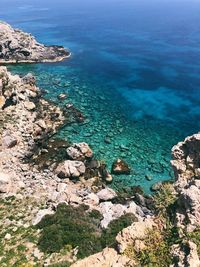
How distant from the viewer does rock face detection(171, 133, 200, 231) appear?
73.4 ft

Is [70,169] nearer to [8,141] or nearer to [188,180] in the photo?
[8,141]

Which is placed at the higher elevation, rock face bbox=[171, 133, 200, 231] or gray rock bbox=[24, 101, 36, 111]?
rock face bbox=[171, 133, 200, 231]

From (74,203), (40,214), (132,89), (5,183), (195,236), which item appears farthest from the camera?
(132,89)

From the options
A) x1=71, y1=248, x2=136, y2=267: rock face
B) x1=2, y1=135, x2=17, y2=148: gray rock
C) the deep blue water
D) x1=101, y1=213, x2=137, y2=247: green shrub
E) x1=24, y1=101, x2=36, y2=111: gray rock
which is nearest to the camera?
x1=71, y1=248, x2=136, y2=267: rock face

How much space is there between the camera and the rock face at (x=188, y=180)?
2236cm

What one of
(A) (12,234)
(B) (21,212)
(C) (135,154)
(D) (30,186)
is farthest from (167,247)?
(C) (135,154)

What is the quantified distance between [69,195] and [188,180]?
1806 cm

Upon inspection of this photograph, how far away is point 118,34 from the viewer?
16188 cm

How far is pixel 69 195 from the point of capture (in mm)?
43406

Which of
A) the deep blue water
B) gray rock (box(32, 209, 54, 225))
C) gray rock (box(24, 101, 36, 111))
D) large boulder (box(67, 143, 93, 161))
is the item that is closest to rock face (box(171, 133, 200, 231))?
gray rock (box(32, 209, 54, 225))

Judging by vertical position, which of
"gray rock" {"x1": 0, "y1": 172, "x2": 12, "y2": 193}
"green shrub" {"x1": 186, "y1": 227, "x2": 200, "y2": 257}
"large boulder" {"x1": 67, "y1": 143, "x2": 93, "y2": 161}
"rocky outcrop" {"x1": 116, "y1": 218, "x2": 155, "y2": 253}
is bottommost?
"large boulder" {"x1": 67, "y1": 143, "x2": 93, "y2": 161}

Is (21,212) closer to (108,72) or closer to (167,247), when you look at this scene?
(167,247)

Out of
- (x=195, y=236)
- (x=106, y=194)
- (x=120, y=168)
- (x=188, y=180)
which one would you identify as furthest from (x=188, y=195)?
(x=120, y=168)

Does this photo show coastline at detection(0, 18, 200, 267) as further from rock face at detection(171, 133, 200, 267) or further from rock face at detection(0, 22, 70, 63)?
rock face at detection(0, 22, 70, 63)
